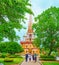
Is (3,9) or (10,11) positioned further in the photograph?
(10,11)

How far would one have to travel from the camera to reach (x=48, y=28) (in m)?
61.0

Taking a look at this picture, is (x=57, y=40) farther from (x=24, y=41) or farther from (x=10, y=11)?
(x=24, y=41)

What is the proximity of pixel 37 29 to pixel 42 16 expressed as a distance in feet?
10.2

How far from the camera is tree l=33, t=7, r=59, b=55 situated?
2373 inches

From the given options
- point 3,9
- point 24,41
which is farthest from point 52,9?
point 24,41

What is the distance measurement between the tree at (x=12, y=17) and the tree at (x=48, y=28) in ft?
117

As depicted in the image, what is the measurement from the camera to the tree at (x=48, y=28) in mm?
60281

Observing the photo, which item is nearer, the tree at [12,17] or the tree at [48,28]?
the tree at [12,17]

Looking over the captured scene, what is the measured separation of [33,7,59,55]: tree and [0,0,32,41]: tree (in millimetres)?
35584

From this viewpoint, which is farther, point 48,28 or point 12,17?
point 48,28

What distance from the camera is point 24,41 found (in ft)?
462

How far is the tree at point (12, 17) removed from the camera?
2141cm

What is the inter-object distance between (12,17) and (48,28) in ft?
124

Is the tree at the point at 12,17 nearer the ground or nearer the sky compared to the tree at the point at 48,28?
nearer the ground
